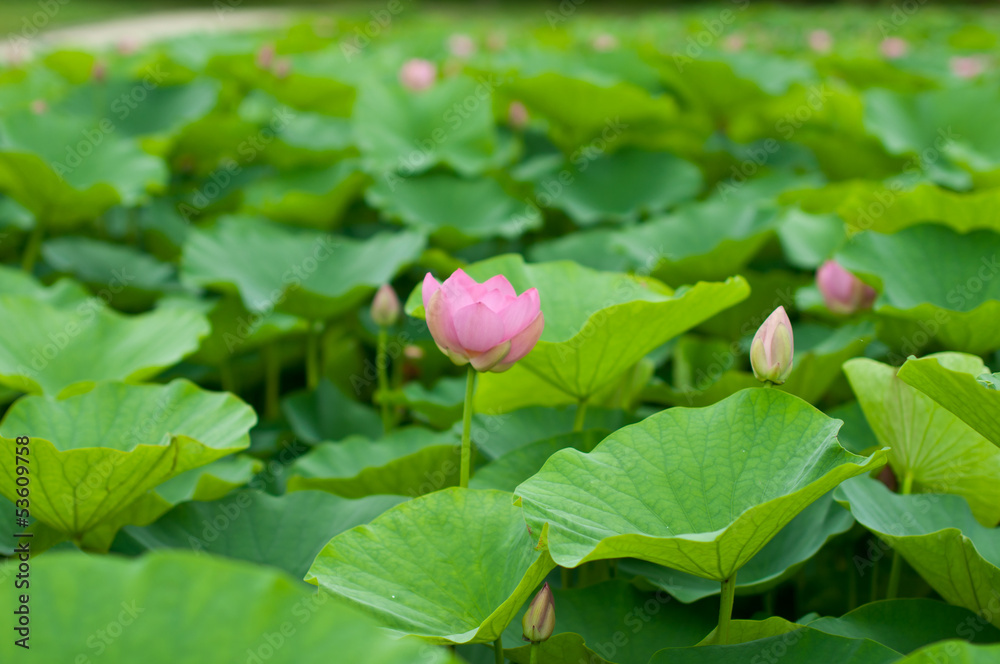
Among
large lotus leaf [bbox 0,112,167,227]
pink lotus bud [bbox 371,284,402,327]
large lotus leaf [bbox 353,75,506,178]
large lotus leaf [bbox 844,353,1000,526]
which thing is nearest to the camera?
large lotus leaf [bbox 844,353,1000,526]

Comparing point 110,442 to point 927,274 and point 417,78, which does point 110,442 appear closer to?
point 927,274

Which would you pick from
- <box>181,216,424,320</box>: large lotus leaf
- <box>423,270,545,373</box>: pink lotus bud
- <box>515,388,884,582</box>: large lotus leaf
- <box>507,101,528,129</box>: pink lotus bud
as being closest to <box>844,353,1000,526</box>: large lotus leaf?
<box>515,388,884,582</box>: large lotus leaf

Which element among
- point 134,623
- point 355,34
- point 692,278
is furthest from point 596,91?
point 355,34

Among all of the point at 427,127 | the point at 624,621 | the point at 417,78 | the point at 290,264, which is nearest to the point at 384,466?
the point at 624,621

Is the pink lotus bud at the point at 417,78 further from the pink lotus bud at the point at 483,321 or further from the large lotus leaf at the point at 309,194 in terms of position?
the pink lotus bud at the point at 483,321

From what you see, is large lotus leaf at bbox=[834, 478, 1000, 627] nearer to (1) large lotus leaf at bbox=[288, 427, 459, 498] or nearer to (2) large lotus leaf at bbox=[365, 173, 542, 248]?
(1) large lotus leaf at bbox=[288, 427, 459, 498]

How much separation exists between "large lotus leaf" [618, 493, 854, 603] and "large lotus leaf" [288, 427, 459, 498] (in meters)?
0.29

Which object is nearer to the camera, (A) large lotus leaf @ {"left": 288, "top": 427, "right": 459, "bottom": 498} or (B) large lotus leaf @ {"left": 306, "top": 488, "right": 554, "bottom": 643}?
(B) large lotus leaf @ {"left": 306, "top": 488, "right": 554, "bottom": 643}

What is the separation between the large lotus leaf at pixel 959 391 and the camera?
869 mm

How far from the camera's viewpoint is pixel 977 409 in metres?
0.91

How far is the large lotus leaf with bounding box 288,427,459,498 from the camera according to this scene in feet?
3.93

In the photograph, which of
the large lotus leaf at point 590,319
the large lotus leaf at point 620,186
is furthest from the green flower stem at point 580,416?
the large lotus leaf at point 620,186

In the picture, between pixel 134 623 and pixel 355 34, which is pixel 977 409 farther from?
pixel 355 34

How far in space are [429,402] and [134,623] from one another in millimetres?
842
